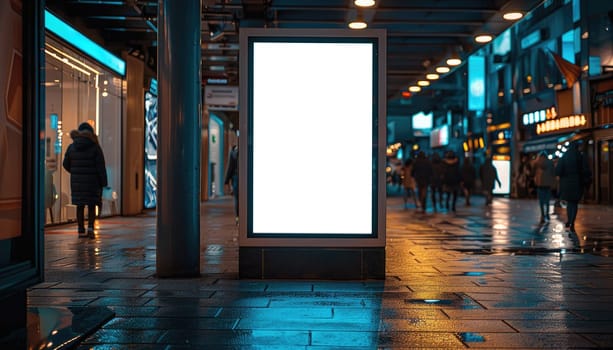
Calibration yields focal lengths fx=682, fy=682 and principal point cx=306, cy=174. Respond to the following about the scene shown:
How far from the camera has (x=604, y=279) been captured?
691 centimetres

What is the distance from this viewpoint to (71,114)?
1489 centimetres

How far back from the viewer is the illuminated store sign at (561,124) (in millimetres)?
26781

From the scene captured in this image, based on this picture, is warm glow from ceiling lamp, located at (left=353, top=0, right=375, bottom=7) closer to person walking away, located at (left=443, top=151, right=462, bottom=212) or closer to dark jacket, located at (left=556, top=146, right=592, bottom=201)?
dark jacket, located at (left=556, top=146, right=592, bottom=201)

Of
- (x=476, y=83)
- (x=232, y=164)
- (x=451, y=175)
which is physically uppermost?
(x=476, y=83)

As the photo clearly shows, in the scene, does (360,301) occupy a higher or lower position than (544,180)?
lower

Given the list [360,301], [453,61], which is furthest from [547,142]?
[360,301]

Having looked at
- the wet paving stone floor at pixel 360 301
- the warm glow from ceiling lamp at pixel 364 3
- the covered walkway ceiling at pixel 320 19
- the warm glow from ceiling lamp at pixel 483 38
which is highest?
Result: the covered walkway ceiling at pixel 320 19

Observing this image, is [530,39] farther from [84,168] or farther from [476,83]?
[84,168]

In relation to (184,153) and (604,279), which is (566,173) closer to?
(604,279)

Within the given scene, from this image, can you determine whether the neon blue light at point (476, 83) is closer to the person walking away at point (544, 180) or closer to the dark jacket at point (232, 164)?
the person walking away at point (544, 180)

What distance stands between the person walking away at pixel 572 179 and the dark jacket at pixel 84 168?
8.52 m

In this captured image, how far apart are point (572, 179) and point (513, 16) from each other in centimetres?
332

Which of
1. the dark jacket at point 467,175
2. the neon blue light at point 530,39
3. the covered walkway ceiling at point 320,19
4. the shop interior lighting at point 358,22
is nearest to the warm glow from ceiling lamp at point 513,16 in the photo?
the covered walkway ceiling at point 320,19

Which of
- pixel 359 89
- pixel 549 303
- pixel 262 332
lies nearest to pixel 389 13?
pixel 359 89
